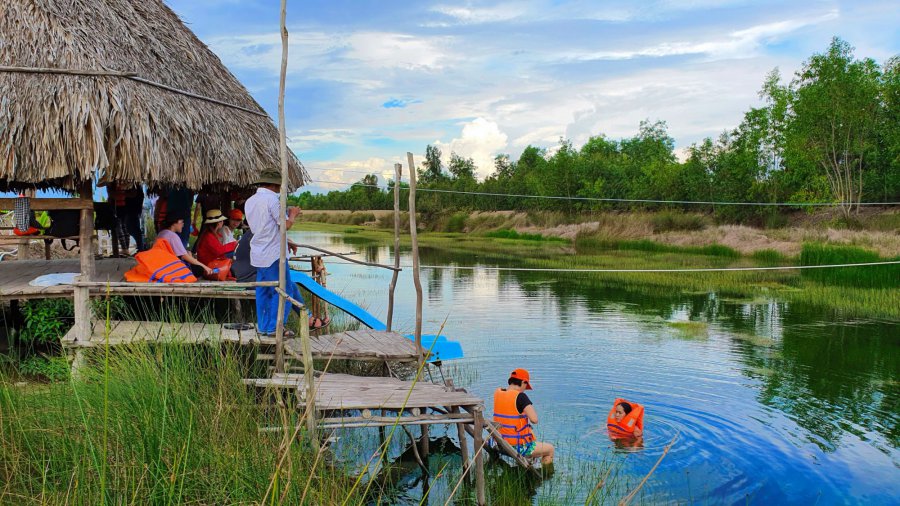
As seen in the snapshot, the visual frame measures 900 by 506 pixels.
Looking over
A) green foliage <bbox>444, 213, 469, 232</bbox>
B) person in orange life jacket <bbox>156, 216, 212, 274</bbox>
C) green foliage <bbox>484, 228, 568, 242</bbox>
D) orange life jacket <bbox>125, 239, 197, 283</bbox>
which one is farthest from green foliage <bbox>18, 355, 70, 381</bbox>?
green foliage <bbox>444, 213, 469, 232</bbox>

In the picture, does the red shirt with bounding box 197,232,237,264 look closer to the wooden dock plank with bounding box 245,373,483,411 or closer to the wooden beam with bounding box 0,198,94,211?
the wooden beam with bounding box 0,198,94,211

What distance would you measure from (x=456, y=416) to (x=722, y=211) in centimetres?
2716

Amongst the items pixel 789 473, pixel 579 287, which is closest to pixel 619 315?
pixel 579 287

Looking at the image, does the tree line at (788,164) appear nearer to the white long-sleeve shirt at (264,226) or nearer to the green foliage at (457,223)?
the green foliage at (457,223)

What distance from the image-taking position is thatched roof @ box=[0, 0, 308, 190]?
6.34 metres

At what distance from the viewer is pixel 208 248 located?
8.32 meters

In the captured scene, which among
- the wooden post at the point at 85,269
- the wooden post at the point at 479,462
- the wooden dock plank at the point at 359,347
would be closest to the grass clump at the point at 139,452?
the wooden post at the point at 479,462

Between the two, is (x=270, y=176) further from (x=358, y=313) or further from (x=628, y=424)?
(x=628, y=424)

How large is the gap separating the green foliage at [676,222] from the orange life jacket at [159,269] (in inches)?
928

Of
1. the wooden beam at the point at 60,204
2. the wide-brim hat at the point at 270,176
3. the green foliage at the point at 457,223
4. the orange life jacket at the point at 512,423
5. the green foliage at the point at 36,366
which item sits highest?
the wide-brim hat at the point at 270,176

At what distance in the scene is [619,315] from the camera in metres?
12.6

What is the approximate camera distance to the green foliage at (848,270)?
1538 cm

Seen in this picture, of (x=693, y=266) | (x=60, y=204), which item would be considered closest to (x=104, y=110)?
(x=60, y=204)

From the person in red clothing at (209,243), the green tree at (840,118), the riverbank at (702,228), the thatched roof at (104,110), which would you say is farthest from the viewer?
the green tree at (840,118)
